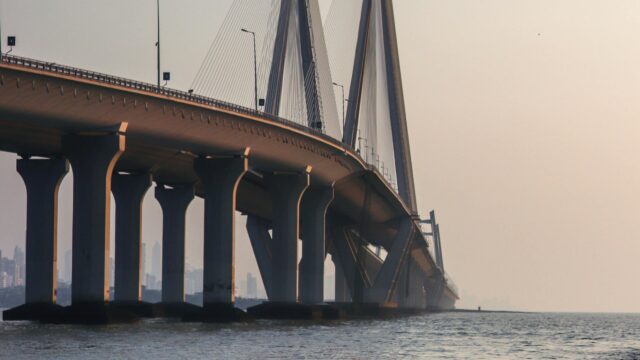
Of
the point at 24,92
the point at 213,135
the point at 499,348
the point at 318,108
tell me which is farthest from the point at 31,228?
the point at 499,348

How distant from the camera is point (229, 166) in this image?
98062 millimetres

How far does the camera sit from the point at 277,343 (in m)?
66.6

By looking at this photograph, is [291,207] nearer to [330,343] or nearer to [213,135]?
[213,135]

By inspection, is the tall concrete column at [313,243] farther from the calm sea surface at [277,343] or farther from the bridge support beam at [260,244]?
the calm sea surface at [277,343]

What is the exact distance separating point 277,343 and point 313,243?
53689 millimetres

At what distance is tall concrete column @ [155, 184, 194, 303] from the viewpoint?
114812 mm

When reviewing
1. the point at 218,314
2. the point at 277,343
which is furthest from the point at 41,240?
the point at 277,343

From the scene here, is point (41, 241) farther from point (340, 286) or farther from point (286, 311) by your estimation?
point (340, 286)

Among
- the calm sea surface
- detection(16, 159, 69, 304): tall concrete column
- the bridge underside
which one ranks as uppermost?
the bridge underside

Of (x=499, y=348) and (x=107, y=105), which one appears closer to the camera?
(x=499, y=348)

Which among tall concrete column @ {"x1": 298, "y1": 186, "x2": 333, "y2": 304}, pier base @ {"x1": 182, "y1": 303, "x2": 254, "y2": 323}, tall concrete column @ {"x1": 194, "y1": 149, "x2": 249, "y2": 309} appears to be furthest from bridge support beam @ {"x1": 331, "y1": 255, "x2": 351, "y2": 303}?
pier base @ {"x1": 182, "y1": 303, "x2": 254, "y2": 323}

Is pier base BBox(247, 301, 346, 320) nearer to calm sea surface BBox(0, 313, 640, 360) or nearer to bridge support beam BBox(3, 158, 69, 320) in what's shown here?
calm sea surface BBox(0, 313, 640, 360)

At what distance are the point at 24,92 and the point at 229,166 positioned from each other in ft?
84.2

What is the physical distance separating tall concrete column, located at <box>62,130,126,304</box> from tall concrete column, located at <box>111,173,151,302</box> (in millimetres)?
21611
